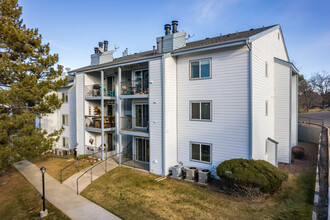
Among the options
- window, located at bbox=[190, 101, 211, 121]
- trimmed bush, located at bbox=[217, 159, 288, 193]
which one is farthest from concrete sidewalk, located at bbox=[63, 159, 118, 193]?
trimmed bush, located at bbox=[217, 159, 288, 193]

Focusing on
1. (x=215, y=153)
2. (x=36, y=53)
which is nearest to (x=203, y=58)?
(x=215, y=153)

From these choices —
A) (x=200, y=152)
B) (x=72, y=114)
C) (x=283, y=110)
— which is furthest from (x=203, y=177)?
(x=72, y=114)

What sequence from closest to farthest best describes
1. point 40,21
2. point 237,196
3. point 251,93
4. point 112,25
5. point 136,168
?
point 237,196 → point 251,93 → point 136,168 → point 40,21 → point 112,25

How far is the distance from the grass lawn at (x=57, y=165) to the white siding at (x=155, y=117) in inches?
234

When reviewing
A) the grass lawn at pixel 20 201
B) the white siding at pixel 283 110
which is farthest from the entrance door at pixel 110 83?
the white siding at pixel 283 110

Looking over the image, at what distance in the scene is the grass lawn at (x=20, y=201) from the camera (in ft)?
29.8

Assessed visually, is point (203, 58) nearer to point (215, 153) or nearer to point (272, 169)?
point (215, 153)

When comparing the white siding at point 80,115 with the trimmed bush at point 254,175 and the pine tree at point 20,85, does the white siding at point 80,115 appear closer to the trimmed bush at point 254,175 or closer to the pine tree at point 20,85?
the pine tree at point 20,85

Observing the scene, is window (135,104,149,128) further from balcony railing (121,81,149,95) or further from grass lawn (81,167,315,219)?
grass lawn (81,167,315,219)

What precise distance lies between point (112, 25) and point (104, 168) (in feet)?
43.8

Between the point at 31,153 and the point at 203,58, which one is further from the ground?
the point at 203,58

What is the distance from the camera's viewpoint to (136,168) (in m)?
14.1

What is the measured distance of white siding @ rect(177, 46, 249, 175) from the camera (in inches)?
433

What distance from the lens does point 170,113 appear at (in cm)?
1298
